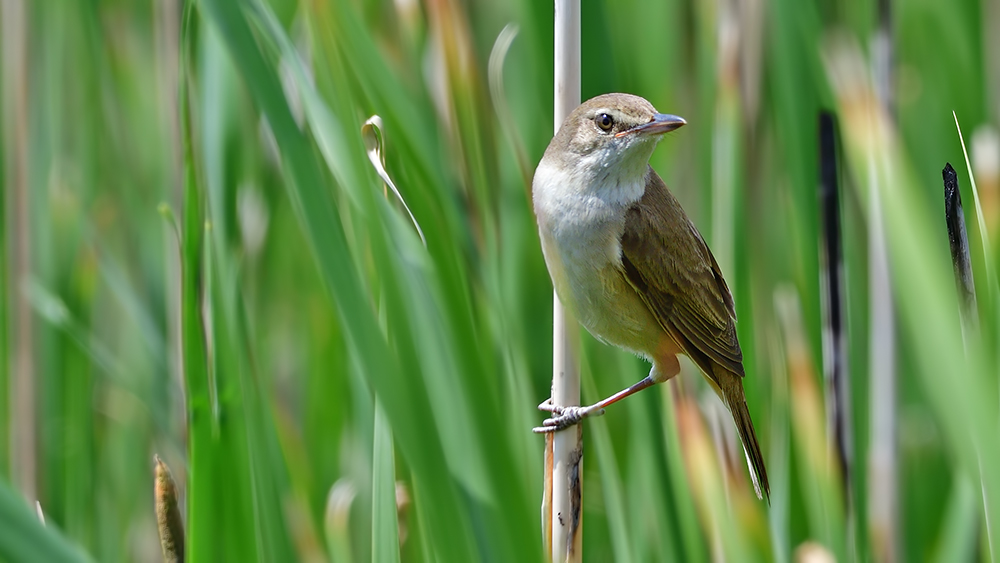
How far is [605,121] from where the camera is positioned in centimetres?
175

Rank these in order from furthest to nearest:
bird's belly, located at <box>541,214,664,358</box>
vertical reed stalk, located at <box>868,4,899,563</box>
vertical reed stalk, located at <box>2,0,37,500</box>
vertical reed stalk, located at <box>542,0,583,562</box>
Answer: vertical reed stalk, located at <box>2,0,37,500</box> < vertical reed stalk, located at <box>868,4,899,563</box> < bird's belly, located at <box>541,214,664,358</box> < vertical reed stalk, located at <box>542,0,583,562</box>

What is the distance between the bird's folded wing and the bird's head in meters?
0.06

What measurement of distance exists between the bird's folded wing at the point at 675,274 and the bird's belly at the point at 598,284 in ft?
0.10

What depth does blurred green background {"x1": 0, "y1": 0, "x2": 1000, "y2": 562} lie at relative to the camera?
103 centimetres

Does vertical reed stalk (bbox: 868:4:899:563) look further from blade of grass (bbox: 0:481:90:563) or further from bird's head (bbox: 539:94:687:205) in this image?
blade of grass (bbox: 0:481:90:563)

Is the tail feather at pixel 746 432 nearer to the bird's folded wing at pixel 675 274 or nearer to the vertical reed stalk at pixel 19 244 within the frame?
the bird's folded wing at pixel 675 274

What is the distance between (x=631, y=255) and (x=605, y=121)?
0.27 metres

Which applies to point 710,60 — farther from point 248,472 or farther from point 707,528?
point 248,472

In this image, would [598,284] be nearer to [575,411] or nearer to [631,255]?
[631,255]

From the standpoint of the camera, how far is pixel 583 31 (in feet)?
4.87

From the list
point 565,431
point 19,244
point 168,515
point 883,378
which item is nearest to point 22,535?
point 168,515

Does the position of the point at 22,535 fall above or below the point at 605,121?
below

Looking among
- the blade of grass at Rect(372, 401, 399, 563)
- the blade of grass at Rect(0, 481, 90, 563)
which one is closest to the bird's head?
the blade of grass at Rect(372, 401, 399, 563)

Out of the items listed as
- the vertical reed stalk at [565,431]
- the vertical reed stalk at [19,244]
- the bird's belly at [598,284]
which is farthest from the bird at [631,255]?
the vertical reed stalk at [19,244]
